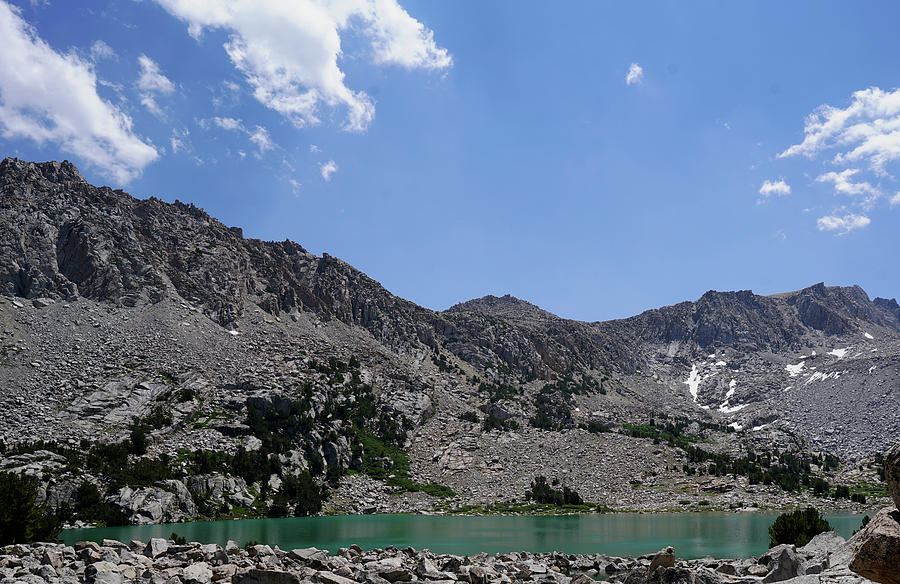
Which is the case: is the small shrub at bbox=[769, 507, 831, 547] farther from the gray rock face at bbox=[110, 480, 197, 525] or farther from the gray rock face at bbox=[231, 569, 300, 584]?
the gray rock face at bbox=[110, 480, 197, 525]

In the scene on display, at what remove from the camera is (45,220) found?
126 metres

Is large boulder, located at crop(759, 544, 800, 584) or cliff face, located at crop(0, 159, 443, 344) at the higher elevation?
cliff face, located at crop(0, 159, 443, 344)

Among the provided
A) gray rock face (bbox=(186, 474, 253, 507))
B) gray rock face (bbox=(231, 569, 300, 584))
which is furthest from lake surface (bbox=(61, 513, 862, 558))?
gray rock face (bbox=(231, 569, 300, 584))

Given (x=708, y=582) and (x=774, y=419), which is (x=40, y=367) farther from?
(x=774, y=419)

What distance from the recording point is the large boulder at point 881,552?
904 cm

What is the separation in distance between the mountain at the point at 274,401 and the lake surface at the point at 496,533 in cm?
1278

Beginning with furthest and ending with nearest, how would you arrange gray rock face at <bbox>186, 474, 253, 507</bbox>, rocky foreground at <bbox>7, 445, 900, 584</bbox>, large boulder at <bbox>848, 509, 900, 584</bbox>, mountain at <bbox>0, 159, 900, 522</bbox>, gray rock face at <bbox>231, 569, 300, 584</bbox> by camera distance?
mountain at <bbox>0, 159, 900, 522</bbox> → gray rock face at <bbox>186, 474, 253, 507</bbox> → rocky foreground at <bbox>7, 445, 900, 584</bbox> → gray rock face at <bbox>231, 569, 300, 584</bbox> → large boulder at <bbox>848, 509, 900, 584</bbox>

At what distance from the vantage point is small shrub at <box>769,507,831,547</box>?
36875 mm

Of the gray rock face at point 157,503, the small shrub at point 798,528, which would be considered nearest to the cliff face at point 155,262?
the gray rock face at point 157,503

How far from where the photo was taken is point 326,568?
2472 cm

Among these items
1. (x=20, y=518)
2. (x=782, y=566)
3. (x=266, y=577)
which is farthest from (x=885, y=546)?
(x=20, y=518)

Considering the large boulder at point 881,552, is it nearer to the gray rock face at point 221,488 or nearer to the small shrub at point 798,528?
the small shrub at point 798,528

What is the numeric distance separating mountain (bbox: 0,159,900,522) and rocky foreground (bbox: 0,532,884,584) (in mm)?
48257

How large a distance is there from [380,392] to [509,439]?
33051mm
